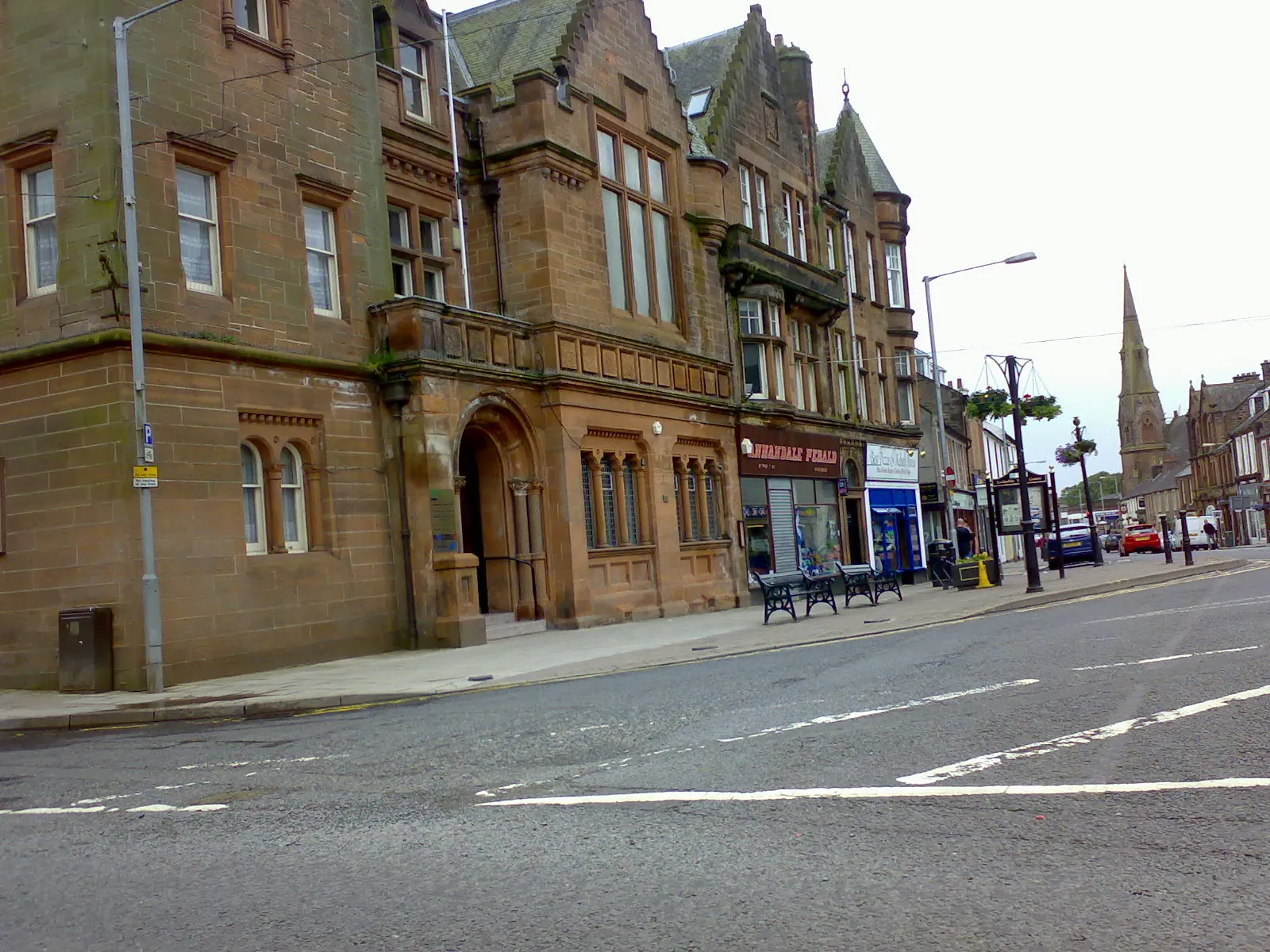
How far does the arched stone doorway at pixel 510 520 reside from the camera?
23.0 meters

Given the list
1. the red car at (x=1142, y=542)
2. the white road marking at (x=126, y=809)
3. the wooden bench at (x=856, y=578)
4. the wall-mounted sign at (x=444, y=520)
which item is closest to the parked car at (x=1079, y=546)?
the wooden bench at (x=856, y=578)

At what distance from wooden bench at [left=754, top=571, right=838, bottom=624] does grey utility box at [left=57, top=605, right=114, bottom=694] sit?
1124 cm

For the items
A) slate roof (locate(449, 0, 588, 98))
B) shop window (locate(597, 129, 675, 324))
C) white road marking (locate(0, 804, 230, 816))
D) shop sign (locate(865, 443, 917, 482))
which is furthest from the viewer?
shop sign (locate(865, 443, 917, 482))

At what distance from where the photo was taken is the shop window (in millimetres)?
26578

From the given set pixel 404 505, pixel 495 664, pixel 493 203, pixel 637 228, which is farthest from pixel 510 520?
pixel 637 228

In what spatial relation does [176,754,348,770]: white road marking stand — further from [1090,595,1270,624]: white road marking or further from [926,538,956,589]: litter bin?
[926,538,956,589]: litter bin

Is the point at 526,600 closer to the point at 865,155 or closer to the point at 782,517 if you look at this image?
the point at 782,517

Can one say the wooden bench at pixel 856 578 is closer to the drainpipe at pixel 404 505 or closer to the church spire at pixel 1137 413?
the drainpipe at pixel 404 505

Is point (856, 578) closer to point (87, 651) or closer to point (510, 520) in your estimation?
point (510, 520)

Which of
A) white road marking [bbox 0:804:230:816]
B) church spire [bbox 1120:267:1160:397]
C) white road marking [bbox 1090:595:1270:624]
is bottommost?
white road marking [bbox 0:804:230:816]

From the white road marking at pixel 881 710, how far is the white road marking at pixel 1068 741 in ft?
5.80

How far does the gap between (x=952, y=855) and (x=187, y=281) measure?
15.0m

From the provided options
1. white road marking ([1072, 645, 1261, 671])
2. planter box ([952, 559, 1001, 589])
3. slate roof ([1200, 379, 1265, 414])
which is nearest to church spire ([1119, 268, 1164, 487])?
slate roof ([1200, 379, 1265, 414])

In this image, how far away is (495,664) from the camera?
55.1 feet
